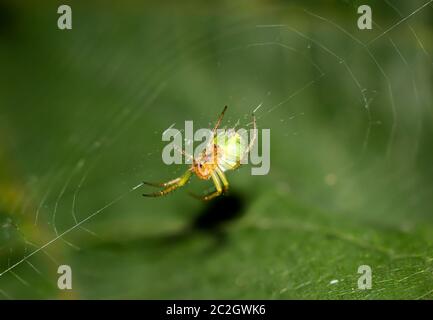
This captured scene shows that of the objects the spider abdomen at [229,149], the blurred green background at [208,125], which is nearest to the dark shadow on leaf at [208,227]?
the blurred green background at [208,125]

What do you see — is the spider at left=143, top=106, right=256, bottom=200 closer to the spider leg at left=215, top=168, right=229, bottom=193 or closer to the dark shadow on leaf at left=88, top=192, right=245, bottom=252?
→ the spider leg at left=215, top=168, right=229, bottom=193

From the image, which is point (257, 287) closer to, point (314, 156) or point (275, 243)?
point (275, 243)

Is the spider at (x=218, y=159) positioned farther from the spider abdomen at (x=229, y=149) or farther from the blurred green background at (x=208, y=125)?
the blurred green background at (x=208, y=125)

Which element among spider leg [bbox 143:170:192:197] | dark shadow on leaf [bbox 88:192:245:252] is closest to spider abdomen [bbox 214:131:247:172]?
spider leg [bbox 143:170:192:197]

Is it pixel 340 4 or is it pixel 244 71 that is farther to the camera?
pixel 244 71

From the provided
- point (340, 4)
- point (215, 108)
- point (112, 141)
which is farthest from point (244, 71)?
point (112, 141)

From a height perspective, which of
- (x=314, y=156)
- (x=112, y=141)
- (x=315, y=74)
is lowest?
(x=314, y=156)

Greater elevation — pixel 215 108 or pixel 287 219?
pixel 215 108
